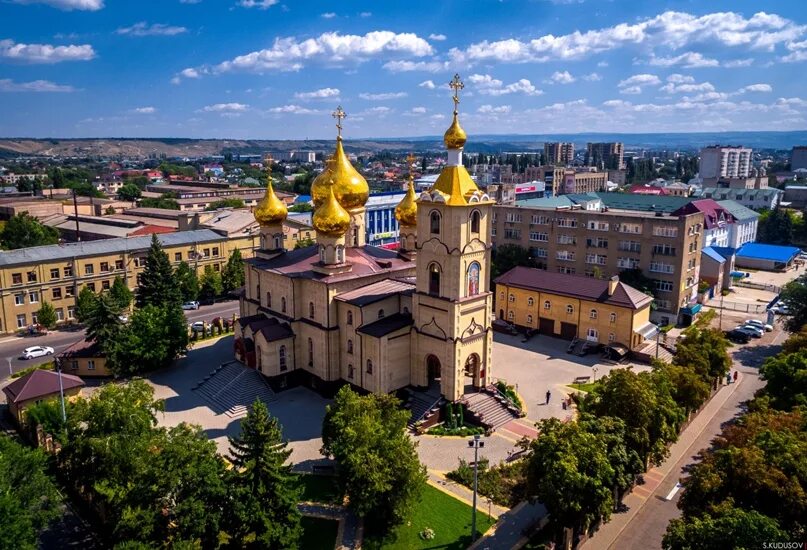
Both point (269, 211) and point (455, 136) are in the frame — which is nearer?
point (455, 136)

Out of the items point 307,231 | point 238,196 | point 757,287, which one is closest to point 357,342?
point 307,231

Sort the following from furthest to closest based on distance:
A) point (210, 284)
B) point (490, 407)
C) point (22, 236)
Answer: point (22, 236), point (210, 284), point (490, 407)

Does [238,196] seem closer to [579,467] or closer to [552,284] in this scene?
[552,284]

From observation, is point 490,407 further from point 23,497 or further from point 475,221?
point 23,497

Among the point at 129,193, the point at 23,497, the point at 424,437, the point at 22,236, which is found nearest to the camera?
the point at 23,497

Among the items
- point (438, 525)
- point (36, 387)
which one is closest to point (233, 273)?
point (36, 387)

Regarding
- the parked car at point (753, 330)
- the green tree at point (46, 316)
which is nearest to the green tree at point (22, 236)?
the green tree at point (46, 316)
